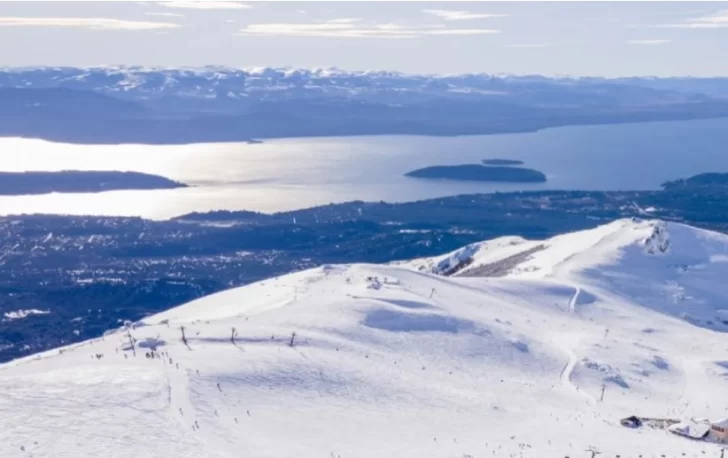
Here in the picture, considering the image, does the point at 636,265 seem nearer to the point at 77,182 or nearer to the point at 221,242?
the point at 221,242

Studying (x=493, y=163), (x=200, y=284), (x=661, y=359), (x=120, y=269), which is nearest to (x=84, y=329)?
(x=200, y=284)

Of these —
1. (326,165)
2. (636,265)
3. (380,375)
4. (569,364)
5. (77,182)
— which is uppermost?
(380,375)

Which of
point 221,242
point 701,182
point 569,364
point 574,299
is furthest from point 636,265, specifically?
point 701,182

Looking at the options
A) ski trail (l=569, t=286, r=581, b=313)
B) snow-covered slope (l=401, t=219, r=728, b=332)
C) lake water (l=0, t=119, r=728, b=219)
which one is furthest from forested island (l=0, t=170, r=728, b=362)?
ski trail (l=569, t=286, r=581, b=313)

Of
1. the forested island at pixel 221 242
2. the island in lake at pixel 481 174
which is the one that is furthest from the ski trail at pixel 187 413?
the island in lake at pixel 481 174

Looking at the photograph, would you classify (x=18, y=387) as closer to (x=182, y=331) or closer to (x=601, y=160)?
(x=182, y=331)
